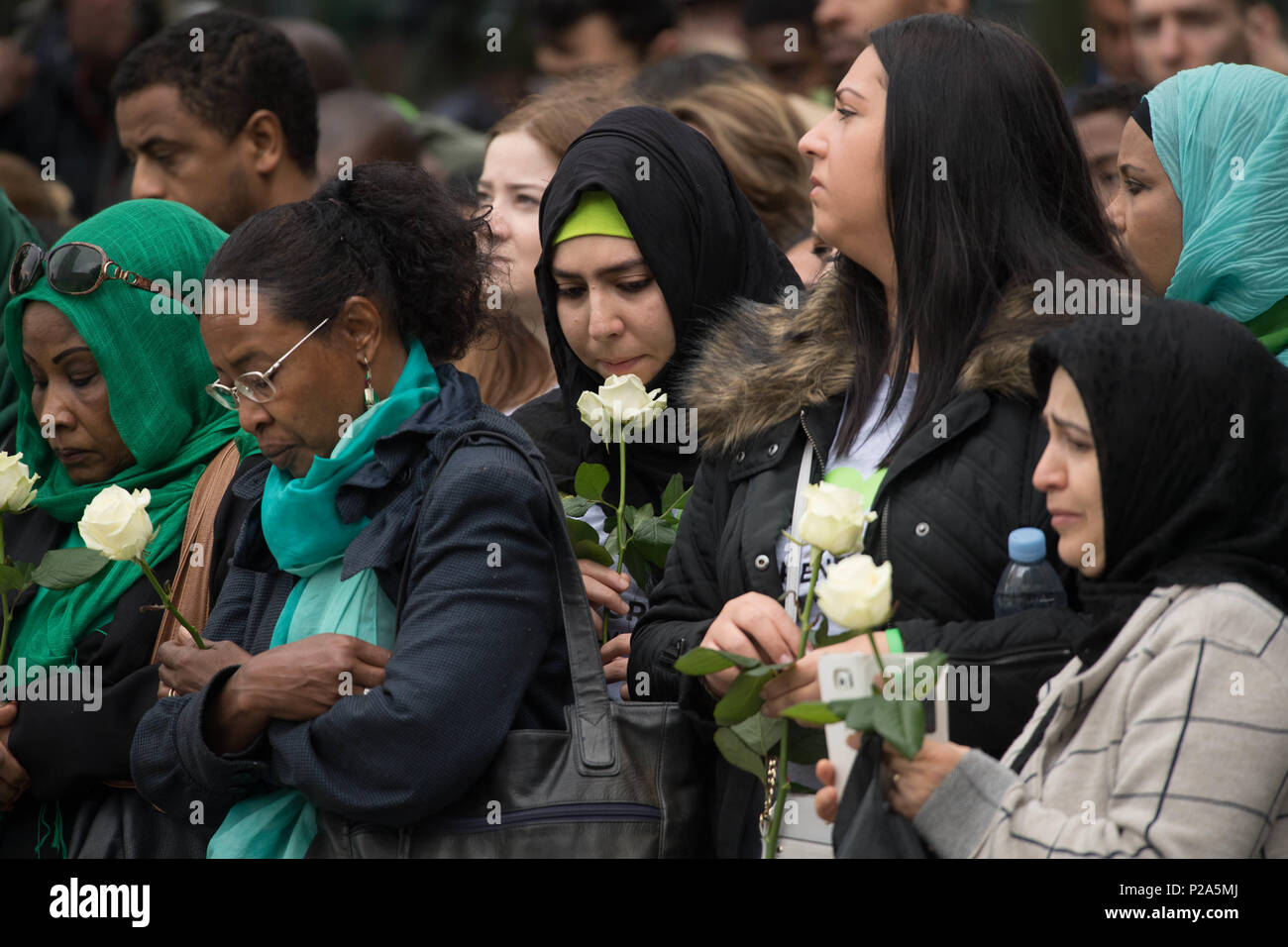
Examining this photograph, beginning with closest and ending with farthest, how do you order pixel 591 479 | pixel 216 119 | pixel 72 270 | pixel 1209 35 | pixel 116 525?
1. pixel 116 525
2. pixel 591 479
3. pixel 72 270
4. pixel 216 119
5. pixel 1209 35

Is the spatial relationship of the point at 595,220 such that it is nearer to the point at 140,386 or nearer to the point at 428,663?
the point at 140,386

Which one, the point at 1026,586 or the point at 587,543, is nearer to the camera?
the point at 1026,586

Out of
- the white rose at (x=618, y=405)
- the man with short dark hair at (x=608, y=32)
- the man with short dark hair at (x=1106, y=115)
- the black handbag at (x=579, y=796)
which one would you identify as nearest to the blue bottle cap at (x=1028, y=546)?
the black handbag at (x=579, y=796)

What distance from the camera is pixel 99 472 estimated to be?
365 cm

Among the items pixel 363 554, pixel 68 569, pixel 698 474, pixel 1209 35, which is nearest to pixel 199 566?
pixel 68 569

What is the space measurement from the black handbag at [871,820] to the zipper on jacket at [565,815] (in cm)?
45

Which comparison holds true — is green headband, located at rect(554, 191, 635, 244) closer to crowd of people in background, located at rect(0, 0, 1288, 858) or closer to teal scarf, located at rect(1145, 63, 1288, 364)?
crowd of people in background, located at rect(0, 0, 1288, 858)

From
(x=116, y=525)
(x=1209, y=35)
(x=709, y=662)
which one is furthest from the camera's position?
(x=1209, y=35)

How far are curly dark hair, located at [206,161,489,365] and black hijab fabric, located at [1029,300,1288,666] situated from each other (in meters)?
1.32

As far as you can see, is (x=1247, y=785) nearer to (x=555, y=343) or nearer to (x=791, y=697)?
(x=791, y=697)

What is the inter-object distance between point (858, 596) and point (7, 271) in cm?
317

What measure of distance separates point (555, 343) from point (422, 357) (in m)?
0.71

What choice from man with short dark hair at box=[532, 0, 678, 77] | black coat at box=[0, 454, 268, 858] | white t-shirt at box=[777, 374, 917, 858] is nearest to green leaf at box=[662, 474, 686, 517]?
white t-shirt at box=[777, 374, 917, 858]

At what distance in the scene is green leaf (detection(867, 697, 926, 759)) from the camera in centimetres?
216
